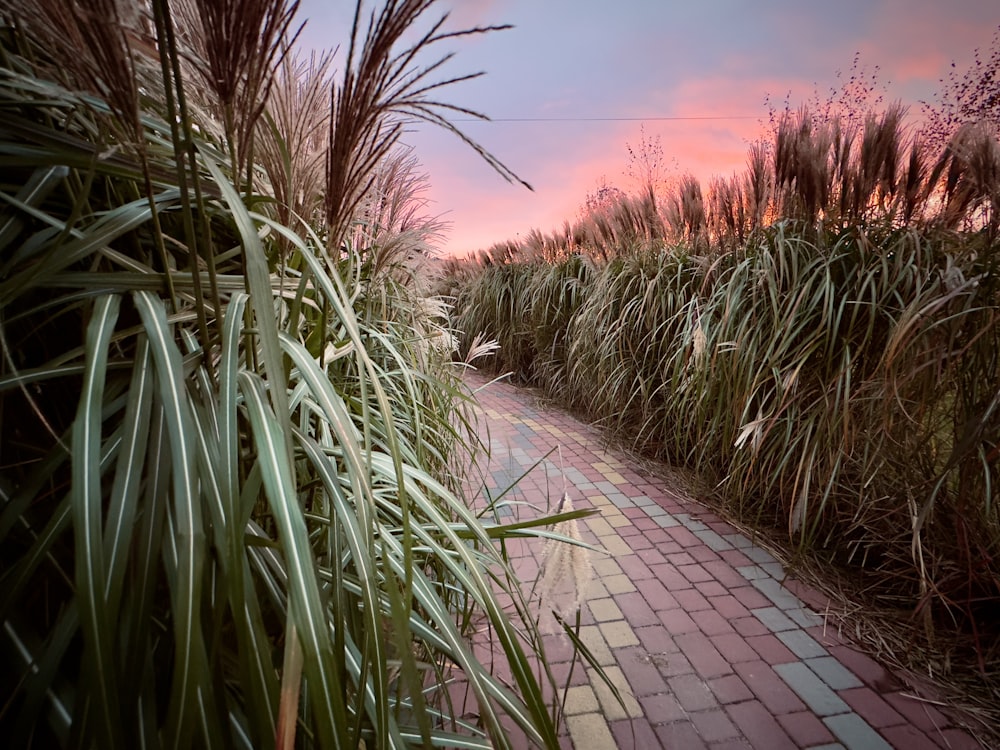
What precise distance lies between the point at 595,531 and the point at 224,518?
7.92 feet

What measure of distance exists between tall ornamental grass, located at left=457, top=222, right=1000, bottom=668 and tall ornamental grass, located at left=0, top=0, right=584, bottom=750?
1.73 metres

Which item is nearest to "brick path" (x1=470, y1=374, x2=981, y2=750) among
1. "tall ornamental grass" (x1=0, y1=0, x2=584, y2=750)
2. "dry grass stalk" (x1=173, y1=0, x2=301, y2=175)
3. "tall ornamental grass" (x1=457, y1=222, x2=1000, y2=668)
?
"tall ornamental grass" (x1=457, y1=222, x2=1000, y2=668)

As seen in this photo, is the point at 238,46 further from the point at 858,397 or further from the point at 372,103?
the point at 858,397

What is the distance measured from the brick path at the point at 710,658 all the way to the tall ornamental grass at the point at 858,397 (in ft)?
0.98

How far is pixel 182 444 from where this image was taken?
0.52 m

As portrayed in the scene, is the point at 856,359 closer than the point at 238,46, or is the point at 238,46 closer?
the point at 238,46

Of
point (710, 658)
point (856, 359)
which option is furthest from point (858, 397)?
point (710, 658)

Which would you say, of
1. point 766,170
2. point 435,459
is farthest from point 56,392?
point 766,170

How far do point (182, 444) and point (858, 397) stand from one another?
2.61 m

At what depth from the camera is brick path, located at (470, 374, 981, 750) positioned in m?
1.42

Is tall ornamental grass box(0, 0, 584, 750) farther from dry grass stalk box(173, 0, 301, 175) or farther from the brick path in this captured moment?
the brick path

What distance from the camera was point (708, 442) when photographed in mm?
2820

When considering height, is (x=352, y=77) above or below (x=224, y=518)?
above

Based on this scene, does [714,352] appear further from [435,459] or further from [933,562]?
[435,459]
